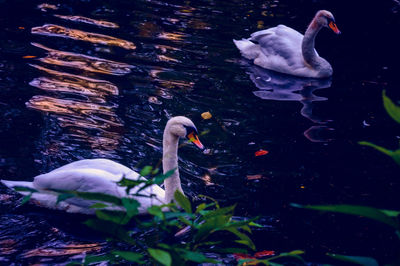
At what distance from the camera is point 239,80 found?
821cm

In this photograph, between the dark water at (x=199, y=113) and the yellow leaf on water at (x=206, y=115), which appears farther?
the yellow leaf on water at (x=206, y=115)

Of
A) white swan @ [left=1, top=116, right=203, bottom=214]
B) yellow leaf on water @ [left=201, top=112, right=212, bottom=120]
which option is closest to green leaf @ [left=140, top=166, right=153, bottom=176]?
white swan @ [left=1, top=116, right=203, bottom=214]

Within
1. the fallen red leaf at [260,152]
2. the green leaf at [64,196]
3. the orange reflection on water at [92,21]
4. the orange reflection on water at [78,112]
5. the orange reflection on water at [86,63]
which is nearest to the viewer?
the green leaf at [64,196]

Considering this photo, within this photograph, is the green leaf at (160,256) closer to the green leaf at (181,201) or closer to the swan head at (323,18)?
the green leaf at (181,201)

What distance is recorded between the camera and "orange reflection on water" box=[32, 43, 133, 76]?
309 inches

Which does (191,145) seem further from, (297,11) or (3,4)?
(297,11)

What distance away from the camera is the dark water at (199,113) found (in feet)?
15.6

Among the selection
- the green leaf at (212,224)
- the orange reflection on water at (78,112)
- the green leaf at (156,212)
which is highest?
the green leaf at (156,212)

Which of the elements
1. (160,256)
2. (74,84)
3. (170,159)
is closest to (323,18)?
(74,84)

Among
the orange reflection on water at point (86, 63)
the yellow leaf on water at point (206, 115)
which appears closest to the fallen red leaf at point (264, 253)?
the yellow leaf on water at point (206, 115)

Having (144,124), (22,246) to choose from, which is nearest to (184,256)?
(22,246)

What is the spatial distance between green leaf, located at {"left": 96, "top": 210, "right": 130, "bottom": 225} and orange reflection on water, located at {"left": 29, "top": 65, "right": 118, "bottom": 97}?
5094 millimetres

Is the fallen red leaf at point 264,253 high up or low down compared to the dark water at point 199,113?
down

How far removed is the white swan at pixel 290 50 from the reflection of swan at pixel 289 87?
0.13 meters
